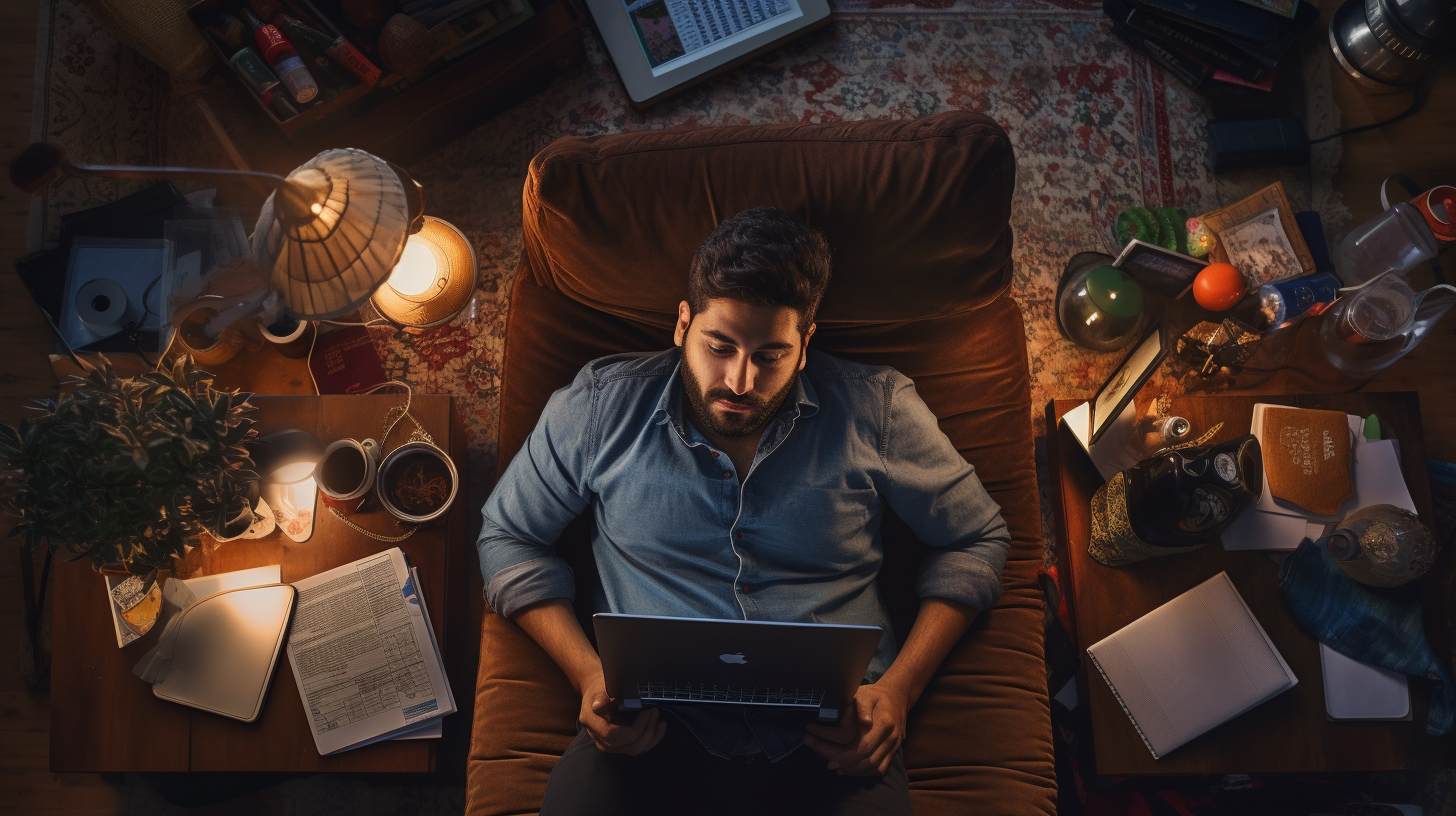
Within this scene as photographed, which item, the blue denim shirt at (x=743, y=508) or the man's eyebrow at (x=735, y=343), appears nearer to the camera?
the man's eyebrow at (x=735, y=343)

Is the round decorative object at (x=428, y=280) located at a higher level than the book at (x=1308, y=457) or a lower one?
higher

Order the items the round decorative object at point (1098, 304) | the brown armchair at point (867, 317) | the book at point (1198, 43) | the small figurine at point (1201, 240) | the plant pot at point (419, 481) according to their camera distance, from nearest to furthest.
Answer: the brown armchair at point (867, 317), the plant pot at point (419, 481), the round decorative object at point (1098, 304), the small figurine at point (1201, 240), the book at point (1198, 43)

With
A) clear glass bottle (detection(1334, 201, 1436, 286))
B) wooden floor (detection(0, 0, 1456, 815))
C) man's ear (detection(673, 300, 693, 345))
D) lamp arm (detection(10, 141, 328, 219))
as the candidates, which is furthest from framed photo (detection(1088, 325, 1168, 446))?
lamp arm (detection(10, 141, 328, 219))

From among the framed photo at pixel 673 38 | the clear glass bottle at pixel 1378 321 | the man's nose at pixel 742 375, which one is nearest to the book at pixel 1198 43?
the clear glass bottle at pixel 1378 321

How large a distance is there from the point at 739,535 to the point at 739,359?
34cm

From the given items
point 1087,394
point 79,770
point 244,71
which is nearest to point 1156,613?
point 1087,394

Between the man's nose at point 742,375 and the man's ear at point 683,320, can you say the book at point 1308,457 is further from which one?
the man's ear at point 683,320

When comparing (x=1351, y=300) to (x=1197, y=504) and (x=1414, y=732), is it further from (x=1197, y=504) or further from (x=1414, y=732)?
(x=1414, y=732)

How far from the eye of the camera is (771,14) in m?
2.25

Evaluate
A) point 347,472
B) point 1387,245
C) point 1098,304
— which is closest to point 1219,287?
point 1098,304

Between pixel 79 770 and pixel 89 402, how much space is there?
27.2 inches

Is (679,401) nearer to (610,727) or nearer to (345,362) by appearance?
(610,727)

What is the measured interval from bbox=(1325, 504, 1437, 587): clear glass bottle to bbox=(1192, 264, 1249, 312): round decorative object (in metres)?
0.59

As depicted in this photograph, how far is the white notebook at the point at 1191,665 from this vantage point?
148cm
